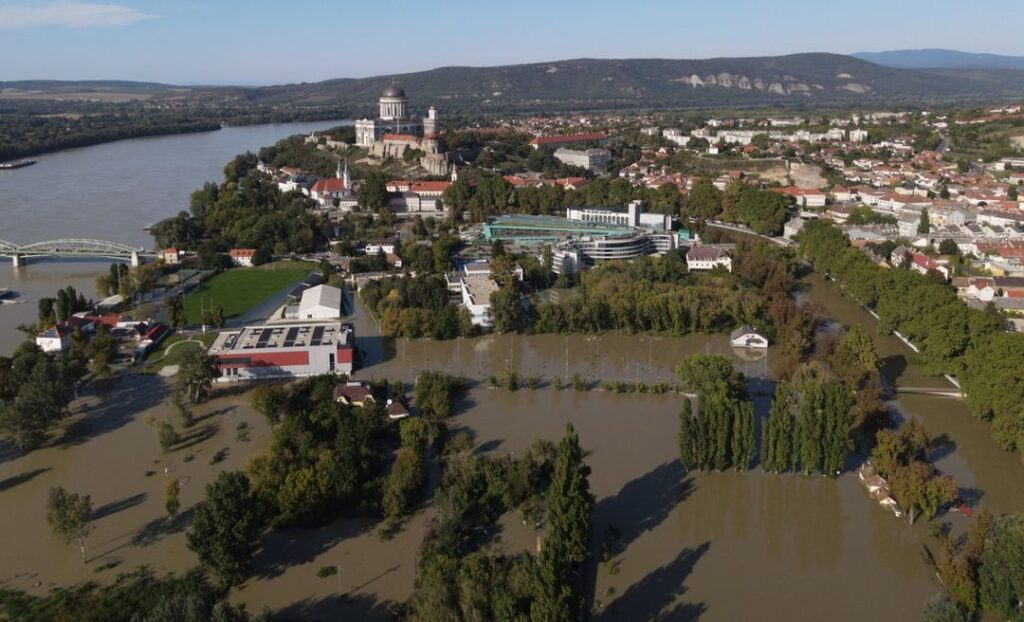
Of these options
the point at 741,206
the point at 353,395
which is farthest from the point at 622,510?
the point at 741,206

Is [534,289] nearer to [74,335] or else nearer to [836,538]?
[74,335]

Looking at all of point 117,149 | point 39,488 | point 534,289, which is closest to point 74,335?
point 39,488

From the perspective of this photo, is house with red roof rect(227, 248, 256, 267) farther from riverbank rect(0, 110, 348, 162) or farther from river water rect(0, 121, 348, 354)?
riverbank rect(0, 110, 348, 162)

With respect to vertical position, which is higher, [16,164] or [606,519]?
[16,164]

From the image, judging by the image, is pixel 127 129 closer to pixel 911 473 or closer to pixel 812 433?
pixel 812 433

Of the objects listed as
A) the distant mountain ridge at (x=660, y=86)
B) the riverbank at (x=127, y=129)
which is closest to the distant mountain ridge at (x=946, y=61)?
the distant mountain ridge at (x=660, y=86)

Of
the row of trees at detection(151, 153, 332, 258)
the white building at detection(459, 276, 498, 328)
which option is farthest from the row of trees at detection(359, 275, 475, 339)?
the row of trees at detection(151, 153, 332, 258)

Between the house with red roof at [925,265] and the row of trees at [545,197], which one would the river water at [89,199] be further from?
the house with red roof at [925,265]
